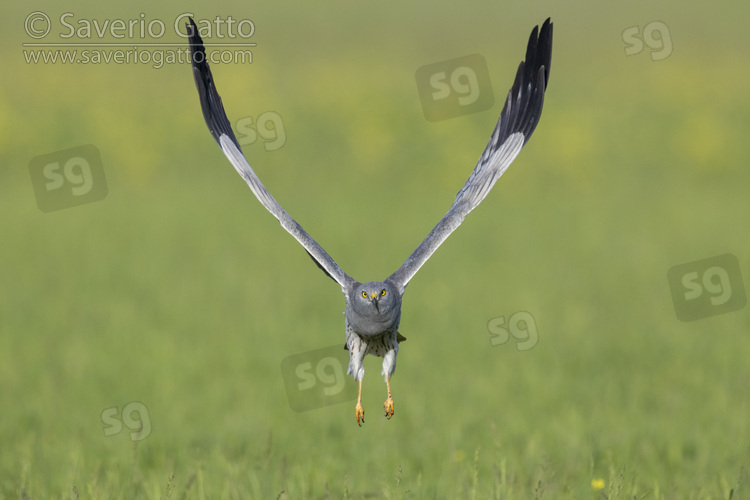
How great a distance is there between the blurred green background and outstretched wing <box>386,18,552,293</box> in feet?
5.99

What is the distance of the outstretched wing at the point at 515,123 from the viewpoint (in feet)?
20.2

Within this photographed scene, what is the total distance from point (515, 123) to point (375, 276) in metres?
10.2

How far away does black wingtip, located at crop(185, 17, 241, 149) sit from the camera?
5.77 metres

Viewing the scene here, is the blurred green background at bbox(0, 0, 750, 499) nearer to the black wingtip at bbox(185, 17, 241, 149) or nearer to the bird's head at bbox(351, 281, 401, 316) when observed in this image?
the bird's head at bbox(351, 281, 401, 316)

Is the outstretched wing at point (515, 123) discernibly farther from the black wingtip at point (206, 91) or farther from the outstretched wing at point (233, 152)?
the black wingtip at point (206, 91)

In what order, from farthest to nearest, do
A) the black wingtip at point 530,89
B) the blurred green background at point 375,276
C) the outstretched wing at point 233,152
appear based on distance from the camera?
1. the blurred green background at point 375,276
2. the black wingtip at point 530,89
3. the outstretched wing at point 233,152

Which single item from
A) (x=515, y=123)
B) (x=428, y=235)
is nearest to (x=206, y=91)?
(x=428, y=235)

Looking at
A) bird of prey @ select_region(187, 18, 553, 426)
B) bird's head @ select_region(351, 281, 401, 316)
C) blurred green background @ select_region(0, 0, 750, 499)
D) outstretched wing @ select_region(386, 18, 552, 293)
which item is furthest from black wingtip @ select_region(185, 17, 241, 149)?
blurred green background @ select_region(0, 0, 750, 499)

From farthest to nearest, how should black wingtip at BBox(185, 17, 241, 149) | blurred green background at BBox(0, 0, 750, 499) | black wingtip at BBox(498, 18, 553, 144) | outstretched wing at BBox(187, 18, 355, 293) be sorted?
1. blurred green background at BBox(0, 0, 750, 499)
2. black wingtip at BBox(498, 18, 553, 144)
3. black wingtip at BBox(185, 17, 241, 149)
4. outstretched wing at BBox(187, 18, 355, 293)

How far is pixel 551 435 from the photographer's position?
410 inches

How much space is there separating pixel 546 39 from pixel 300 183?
20.9 metres

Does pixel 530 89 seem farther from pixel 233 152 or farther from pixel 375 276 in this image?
pixel 375 276

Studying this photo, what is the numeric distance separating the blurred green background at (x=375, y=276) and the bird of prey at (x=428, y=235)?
1.86 metres

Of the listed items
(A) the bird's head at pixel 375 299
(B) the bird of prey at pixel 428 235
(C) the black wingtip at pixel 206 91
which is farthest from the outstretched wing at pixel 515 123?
(C) the black wingtip at pixel 206 91
